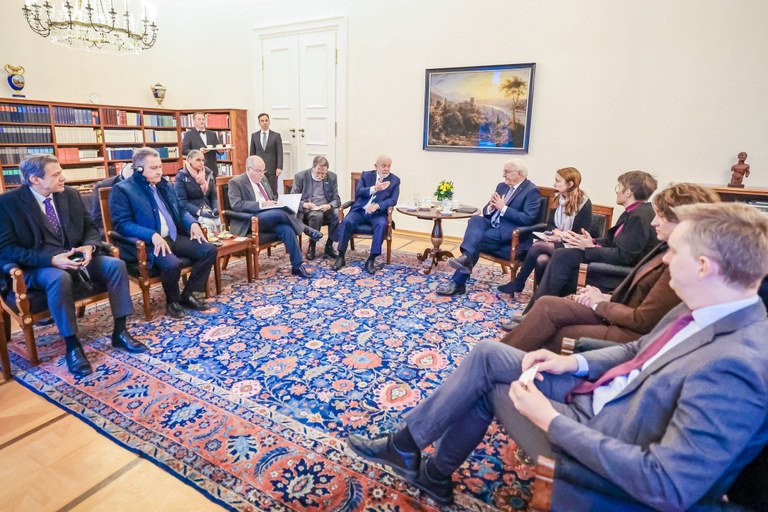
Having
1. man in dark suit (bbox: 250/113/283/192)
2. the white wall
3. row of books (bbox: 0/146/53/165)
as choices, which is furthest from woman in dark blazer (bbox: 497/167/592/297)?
row of books (bbox: 0/146/53/165)

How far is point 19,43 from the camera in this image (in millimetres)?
5895

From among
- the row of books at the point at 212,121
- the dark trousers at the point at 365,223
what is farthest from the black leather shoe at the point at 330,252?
the row of books at the point at 212,121

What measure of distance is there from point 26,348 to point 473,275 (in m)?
3.81

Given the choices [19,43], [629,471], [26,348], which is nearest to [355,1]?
[19,43]

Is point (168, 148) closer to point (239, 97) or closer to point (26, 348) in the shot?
point (239, 97)

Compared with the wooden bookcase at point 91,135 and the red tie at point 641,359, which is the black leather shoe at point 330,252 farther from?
the red tie at point 641,359

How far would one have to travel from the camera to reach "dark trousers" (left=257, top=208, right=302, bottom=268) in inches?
179

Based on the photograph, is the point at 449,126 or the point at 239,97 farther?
the point at 239,97

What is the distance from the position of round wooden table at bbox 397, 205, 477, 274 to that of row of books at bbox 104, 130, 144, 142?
199 inches

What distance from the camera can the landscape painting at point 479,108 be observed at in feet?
18.3

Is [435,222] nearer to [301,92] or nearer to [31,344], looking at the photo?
[31,344]

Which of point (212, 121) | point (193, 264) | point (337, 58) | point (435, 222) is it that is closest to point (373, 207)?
point (435, 222)

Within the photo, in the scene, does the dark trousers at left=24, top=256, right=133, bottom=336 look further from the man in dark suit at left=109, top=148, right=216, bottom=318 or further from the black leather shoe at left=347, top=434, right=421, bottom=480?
the black leather shoe at left=347, top=434, right=421, bottom=480

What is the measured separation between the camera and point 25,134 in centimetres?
589
